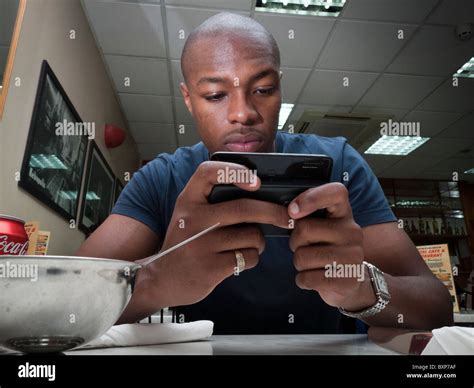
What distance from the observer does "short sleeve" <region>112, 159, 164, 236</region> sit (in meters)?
0.71

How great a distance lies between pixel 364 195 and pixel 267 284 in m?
0.24

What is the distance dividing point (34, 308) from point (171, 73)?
2.37 m

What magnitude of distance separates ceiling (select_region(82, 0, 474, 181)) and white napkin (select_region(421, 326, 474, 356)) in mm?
1904

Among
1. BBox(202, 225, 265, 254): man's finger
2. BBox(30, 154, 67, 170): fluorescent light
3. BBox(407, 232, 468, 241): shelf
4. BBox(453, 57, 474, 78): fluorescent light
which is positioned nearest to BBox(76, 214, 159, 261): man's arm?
BBox(202, 225, 265, 254): man's finger

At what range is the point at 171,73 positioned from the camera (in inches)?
96.3

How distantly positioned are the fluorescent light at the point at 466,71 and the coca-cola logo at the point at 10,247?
2.63 metres

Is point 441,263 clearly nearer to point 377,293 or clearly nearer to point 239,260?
point 377,293

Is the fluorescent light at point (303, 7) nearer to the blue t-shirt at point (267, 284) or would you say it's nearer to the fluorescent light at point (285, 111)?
the fluorescent light at point (285, 111)

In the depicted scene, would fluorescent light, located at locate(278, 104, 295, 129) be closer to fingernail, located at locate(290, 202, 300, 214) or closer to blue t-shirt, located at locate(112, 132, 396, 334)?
blue t-shirt, located at locate(112, 132, 396, 334)

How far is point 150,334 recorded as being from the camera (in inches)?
15.1

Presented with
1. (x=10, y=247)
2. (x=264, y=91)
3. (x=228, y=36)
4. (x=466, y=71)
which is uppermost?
(x=466, y=71)

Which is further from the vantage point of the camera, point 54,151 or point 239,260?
point 54,151

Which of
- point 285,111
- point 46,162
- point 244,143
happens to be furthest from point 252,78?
point 285,111

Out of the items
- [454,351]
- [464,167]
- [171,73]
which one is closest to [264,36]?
[454,351]
